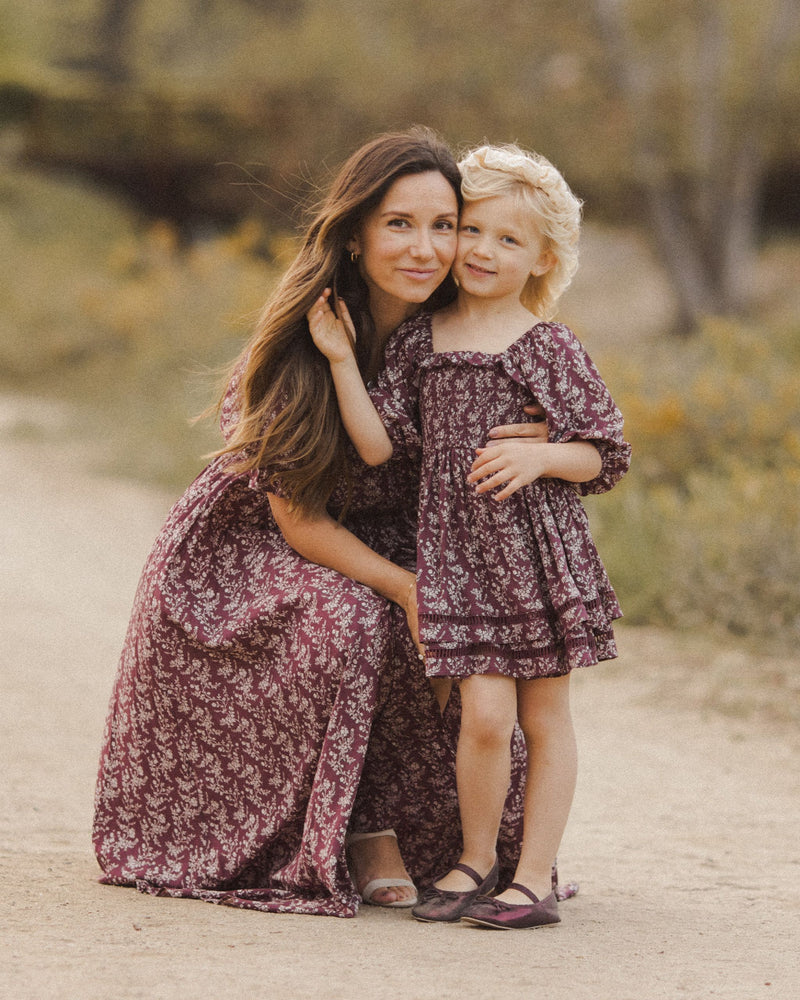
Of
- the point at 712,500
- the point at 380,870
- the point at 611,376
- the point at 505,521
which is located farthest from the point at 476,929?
the point at 611,376

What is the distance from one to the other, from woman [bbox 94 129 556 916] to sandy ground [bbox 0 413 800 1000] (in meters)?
0.16

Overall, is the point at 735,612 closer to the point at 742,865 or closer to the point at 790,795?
the point at 790,795

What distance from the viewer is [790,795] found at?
3.90 metres

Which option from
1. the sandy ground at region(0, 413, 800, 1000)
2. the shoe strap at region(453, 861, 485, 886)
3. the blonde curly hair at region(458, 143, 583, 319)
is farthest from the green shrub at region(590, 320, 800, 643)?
the shoe strap at region(453, 861, 485, 886)

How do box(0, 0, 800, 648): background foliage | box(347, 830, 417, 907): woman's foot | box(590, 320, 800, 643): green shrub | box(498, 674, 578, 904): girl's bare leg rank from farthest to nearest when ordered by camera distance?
box(0, 0, 800, 648): background foliage, box(590, 320, 800, 643): green shrub, box(347, 830, 417, 907): woman's foot, box(498, 674, 578, 904): girl's bare leg

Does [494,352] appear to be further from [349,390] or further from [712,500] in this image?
[712,500]

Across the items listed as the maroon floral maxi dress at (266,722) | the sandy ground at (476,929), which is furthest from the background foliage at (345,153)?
the maroon floral maxi dress at (266,722)

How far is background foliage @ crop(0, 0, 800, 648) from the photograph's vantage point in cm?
847

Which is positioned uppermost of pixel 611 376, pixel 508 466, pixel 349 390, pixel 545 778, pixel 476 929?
pixel 611 376

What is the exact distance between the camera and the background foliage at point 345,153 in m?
8.47

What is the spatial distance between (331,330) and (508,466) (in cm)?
47

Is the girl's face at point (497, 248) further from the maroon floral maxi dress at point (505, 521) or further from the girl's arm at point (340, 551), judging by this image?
the girl's arm at point (340, 551)

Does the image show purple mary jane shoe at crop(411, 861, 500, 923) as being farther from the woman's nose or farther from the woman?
the woman's nose

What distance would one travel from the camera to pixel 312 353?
2760mm
